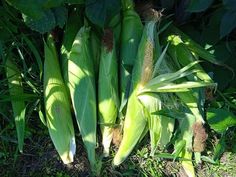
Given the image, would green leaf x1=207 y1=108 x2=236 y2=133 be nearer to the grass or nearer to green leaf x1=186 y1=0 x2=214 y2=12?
the grass

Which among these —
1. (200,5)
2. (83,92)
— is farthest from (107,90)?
(200,5)

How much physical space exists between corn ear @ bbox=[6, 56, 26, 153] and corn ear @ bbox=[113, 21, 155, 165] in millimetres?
321

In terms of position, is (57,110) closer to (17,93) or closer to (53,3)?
(17,93)

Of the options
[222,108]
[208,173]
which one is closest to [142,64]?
[222,108]

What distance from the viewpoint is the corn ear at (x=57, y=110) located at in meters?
1.64

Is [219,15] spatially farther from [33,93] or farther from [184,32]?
[33,93]

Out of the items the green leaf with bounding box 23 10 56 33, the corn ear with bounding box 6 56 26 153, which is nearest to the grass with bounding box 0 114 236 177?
the corn ear with bounding box 6 56 26 153

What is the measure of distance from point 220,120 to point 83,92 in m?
0.46

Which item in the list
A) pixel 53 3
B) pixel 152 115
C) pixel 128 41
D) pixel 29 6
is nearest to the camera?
pixel 29 6

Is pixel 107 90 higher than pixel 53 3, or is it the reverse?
pixel 53 3

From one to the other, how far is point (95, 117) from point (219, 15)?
1.81 feet

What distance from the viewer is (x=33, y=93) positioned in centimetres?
175

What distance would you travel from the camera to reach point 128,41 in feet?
5.68

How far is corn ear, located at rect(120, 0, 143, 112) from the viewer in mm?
1705
